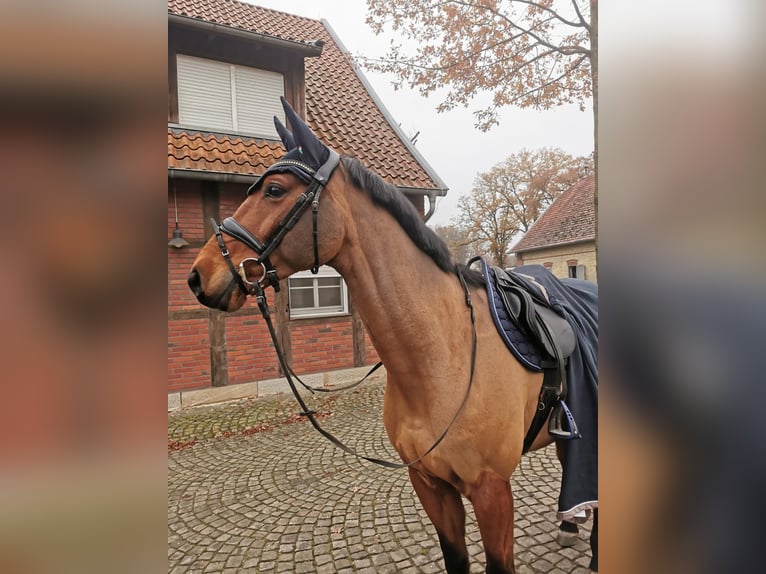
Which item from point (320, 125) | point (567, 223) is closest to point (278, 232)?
point (320, 125)

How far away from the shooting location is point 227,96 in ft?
20.7

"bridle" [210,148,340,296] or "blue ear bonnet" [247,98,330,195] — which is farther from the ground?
"blue ear bonnet" [247,98,330,195]

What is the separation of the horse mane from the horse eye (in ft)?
0.94

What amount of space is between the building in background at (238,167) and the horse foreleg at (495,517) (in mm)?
4869

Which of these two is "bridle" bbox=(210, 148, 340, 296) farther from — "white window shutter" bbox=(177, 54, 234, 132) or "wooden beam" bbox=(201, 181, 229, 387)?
"white window shutter" bbox=(177, 54, 234, 132)

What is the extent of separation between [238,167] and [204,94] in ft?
4.88

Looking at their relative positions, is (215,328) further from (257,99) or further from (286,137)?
(286,137)

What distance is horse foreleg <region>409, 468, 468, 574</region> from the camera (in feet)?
6.09

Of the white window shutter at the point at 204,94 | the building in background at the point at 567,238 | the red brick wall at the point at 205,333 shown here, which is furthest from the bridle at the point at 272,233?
the building in background at the point at 567,238

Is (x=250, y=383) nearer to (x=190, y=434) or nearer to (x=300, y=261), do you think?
(x=190, y=434)

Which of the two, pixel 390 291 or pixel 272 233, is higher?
pixel 272 233
